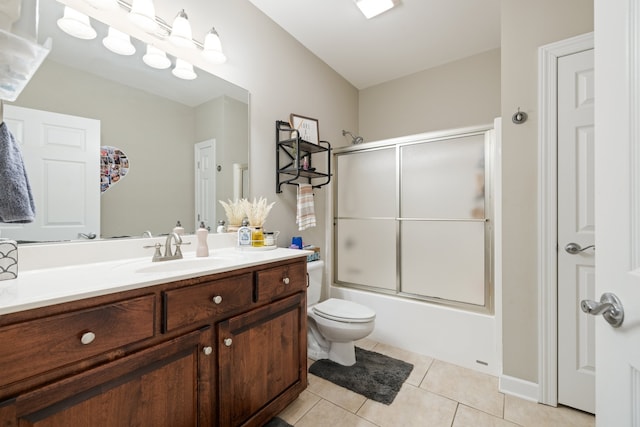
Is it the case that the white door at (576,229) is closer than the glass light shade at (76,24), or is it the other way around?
the glass light shade at (76,24)

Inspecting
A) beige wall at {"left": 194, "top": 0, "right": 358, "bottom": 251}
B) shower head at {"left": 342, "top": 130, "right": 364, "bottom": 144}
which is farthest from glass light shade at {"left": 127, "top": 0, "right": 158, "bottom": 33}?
shower head at {"left": 342, "top": 130, "right": 364, "bottom": 144}

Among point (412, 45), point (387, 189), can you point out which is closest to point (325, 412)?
point (387, 189)

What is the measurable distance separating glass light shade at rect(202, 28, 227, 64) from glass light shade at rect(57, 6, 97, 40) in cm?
54

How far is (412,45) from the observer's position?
238 centimetres

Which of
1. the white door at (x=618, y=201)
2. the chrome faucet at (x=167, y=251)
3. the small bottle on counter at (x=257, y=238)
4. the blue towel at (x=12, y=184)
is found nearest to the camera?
the white door at (x=618, y=201)

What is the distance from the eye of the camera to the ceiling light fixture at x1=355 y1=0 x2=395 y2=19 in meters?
1.88

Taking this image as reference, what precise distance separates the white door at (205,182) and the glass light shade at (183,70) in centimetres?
38

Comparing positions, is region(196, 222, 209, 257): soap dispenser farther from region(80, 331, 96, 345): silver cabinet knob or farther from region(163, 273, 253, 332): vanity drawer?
region(80, 331, 96, 345): silver cabinet knob

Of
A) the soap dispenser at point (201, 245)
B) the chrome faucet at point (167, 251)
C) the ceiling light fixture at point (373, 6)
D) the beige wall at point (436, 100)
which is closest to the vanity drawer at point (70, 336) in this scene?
the chrome faucet at point (167, 251)

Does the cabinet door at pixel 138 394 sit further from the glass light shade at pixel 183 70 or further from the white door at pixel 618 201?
the glass light shade at pixel 183 70

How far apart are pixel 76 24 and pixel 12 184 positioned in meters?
0.78

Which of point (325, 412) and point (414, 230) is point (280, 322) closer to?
point (325, 412)

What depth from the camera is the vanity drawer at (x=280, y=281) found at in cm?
125

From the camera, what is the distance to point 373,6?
75.4 inches
